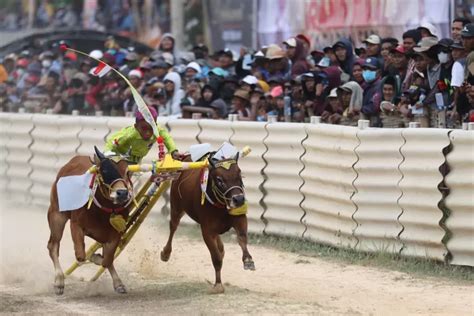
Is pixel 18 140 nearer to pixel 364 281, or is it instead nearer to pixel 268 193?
pixel 268 193

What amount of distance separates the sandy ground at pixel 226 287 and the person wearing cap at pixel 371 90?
1884 mm

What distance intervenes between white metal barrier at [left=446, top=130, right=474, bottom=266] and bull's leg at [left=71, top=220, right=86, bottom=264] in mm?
3501

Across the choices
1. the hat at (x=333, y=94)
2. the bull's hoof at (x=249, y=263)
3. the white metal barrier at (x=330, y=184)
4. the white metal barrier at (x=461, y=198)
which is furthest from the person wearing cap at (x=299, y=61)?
the bull's hoof at (x=249, y=263)

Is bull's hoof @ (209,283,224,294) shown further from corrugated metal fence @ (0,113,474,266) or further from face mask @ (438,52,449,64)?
face mask @ (438,52,449,64)

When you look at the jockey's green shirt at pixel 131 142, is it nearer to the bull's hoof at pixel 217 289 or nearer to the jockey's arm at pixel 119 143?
the jockey's arm at pixel 119 143

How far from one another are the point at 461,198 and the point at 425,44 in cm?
246

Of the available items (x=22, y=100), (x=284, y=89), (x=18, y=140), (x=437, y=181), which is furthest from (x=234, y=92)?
(x=22, y=100)

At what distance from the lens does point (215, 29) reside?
2184cm

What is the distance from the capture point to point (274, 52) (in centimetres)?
1706

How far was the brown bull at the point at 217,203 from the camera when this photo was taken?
11.1m

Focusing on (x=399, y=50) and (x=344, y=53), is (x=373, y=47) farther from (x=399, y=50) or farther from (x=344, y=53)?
(x=399, y=50)

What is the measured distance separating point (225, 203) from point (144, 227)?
4.84 meters

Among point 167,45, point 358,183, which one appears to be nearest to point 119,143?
point 358,183

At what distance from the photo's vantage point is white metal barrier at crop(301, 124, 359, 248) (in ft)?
43.4
